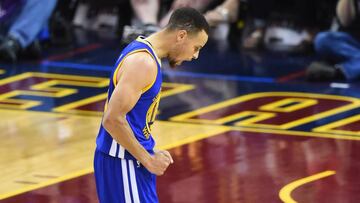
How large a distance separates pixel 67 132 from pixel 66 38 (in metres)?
3.52

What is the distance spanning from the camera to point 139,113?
4.96m

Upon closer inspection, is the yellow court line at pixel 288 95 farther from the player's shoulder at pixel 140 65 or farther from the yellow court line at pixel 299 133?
the player's shoulder at pixel 140 65

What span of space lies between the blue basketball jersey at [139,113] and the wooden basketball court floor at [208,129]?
169 cm

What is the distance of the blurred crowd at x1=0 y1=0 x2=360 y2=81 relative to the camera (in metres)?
10.4

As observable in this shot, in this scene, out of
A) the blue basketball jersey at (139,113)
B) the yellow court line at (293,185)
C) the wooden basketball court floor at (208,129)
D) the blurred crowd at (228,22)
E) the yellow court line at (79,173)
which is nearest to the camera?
→ the blue basketball jersey at (139,113)

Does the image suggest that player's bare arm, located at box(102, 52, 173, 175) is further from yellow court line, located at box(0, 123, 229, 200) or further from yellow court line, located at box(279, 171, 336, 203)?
yellow court line, located at box(0, 123, 229, 200)

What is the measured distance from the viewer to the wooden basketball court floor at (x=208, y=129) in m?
6.94

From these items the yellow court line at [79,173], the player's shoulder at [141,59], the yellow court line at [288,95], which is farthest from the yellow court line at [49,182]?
the player's shoulder at [141,59]

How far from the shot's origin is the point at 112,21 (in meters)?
12.5

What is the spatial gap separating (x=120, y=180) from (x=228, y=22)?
6583mm

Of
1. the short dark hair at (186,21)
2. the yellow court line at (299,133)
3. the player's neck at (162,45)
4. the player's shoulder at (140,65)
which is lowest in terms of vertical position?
the yellow court line at (299,133)

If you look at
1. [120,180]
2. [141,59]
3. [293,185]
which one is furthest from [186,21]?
[293,185]

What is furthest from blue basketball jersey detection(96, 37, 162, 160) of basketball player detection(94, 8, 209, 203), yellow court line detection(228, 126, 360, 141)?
yellow court line detection(228, 126, 360, 141)

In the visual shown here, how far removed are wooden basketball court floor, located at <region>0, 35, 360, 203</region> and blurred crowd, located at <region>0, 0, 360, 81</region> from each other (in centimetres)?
25
